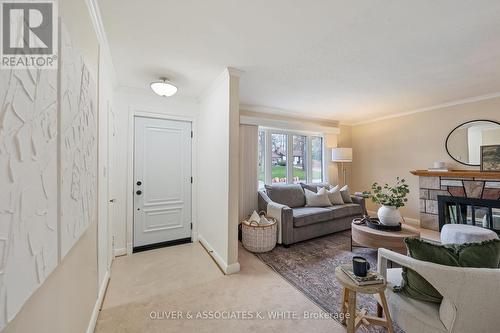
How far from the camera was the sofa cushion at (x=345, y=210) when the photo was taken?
146 inches

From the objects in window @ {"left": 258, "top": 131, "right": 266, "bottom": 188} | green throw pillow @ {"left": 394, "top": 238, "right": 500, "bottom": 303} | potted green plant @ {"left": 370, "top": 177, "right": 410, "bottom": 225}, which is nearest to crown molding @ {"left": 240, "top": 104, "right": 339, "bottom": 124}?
window @ {"left": 258, "top": 131, "right": 266, "bottom": 188}

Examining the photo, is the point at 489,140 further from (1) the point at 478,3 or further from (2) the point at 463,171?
(1) the point at 478,3

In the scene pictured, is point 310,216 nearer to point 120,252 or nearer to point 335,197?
point 335,197

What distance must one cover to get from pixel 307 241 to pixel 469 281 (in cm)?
247

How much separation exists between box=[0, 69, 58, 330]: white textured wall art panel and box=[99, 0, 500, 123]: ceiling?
120 centimetres

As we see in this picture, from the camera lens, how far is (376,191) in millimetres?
2686

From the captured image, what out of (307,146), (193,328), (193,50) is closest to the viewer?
(193,328)

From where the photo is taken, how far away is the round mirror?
11.0ft

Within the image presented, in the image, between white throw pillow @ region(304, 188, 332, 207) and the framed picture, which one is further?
white throw pillow @ region(304, 188, 332, 207)

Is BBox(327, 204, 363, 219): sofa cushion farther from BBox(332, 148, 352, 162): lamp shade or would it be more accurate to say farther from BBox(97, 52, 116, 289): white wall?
BBox(97, 52, 116, 289): white wall

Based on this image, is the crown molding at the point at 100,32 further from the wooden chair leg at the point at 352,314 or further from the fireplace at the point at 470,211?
the fireplace at the point at 470,211

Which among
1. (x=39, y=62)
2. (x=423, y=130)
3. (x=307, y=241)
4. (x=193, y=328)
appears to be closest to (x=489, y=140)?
(x=423, y=130)

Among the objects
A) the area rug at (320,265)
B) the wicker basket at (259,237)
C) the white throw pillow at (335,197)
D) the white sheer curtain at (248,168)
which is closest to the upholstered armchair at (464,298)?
the area rug at (320,265)

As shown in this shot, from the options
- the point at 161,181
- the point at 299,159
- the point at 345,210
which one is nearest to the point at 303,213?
the point at 345,210
